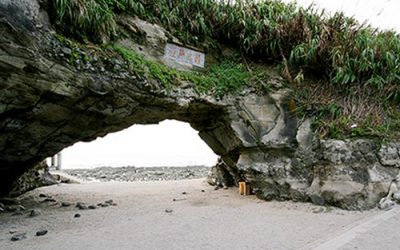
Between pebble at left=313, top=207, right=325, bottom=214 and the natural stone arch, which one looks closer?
the natural stone arch

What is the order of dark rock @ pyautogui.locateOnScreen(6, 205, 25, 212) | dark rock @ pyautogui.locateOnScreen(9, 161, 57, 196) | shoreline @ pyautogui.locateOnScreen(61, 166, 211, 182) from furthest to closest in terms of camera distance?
shoreline @ pyautogui.locateOnScreen(61, 166, 211, 182) < dark rock @ pyautogui.locateOnScreen(9, 161, 57, 196) < dark rock @ pyautogui.locateOnScreen(6, 205, 25, 212)

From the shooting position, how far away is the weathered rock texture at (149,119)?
3.52 metres

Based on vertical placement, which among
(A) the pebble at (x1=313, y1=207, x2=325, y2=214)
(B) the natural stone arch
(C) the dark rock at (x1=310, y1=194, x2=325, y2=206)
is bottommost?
(A) the pebble at (x1=313, y1=207, x2=325, y2=214)

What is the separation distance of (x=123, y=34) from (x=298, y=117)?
382cm

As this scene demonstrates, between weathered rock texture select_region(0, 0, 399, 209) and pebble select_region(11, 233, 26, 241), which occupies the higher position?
weathered rock texture select_region(0, 0, 399, 209)

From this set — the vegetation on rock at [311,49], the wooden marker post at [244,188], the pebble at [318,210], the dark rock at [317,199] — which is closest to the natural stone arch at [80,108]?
the vegetation on rock at [311,49]

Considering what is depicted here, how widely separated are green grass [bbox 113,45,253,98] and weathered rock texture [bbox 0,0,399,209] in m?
0.15

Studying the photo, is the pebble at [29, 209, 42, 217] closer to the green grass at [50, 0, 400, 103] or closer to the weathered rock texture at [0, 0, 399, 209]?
the weathered rock texture at [0, 0, 399, 209]

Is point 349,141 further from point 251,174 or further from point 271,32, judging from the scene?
point 271,32

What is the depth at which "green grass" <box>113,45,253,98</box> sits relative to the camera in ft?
15.1

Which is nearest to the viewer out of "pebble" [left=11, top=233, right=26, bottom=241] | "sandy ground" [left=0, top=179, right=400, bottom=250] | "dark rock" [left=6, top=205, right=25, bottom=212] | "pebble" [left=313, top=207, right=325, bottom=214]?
"sandy ground" [left=0, top=179, right=400, bottom=250]

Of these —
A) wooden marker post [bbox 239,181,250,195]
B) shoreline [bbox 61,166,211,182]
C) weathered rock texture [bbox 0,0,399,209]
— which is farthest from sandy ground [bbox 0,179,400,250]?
shoreline [bbox 61,166,211,182]

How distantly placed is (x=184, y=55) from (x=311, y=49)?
2.66 m

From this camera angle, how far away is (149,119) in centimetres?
560
